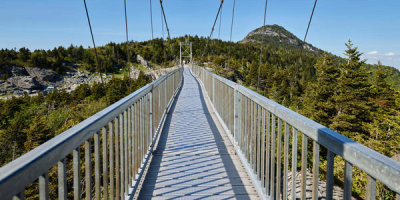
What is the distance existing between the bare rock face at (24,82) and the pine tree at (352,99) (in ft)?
372

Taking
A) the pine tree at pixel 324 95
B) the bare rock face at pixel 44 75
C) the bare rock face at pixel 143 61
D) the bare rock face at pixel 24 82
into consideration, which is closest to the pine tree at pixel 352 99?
the pine tree at pixel 324 95

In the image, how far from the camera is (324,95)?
103 ft

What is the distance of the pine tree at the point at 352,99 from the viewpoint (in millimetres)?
28125

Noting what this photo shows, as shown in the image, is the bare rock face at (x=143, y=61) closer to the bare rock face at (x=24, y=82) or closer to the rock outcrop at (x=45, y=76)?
the rock outcrop at (x=45, y=76)

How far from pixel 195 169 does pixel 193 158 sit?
0.35 m

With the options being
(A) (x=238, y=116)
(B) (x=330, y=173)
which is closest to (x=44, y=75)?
(A) (x=238, y=116)

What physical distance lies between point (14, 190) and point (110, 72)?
117278 millimetres

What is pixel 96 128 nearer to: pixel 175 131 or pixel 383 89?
pixel 175 131

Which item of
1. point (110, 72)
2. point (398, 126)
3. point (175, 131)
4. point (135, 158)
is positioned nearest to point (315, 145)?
point (135, 158)

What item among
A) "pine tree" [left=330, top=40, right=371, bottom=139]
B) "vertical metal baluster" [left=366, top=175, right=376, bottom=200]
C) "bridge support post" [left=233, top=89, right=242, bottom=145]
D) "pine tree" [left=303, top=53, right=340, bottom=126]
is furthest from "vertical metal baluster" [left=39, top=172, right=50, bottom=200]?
"pine tree" [left=303, top=53, right=340, bottom=126]

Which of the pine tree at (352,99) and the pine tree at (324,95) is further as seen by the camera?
the pine tree at (324,95)

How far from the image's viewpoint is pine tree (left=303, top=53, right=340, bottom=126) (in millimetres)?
30406

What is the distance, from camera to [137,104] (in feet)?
8.89

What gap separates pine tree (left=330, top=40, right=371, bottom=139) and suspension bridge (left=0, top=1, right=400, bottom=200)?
27.2 metres
